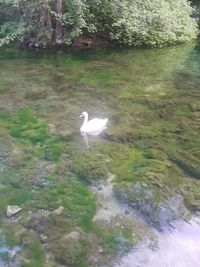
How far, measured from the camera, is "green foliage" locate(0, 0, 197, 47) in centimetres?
1842

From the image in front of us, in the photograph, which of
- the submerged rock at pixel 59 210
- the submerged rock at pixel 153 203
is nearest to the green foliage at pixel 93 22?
the submerged rock at pixel 153 203

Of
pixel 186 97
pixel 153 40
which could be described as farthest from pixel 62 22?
pixel 186 97

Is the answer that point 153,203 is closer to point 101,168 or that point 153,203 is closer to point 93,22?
point 101,168

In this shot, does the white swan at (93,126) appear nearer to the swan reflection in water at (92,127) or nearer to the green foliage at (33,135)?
the swan reflection in water at (92,127)

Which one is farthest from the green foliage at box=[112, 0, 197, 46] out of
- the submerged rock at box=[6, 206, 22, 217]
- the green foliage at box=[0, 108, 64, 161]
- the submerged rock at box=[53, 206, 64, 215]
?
the submerged rock at box=[6, 206, 22, 217]

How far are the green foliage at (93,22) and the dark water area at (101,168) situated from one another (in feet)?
10.7

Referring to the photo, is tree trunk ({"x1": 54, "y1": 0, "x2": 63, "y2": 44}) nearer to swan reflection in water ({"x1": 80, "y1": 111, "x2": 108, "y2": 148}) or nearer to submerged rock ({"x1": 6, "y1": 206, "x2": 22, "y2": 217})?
swan reflection in water ({"x1": 80, "y1": 111, "x2": 108, "y2": 148})

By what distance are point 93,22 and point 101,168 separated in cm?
1186

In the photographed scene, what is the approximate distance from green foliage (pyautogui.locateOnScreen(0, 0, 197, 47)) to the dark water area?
3.27 metres

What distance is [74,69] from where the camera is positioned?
16.6 metres

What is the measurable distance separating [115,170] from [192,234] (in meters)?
2.54

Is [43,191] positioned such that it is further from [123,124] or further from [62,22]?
[62,22]

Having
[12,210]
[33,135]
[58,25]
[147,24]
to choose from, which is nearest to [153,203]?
[12,210]

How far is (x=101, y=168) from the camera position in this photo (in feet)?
30.6
